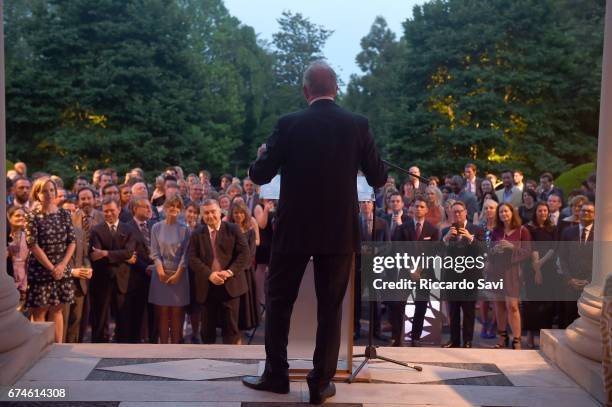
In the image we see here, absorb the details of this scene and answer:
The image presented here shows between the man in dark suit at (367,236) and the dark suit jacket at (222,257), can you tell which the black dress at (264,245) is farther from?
the dark suit jacket at (222,257)

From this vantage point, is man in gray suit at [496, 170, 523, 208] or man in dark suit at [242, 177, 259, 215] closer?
man in dark suit at [242, 177, 259, 215]

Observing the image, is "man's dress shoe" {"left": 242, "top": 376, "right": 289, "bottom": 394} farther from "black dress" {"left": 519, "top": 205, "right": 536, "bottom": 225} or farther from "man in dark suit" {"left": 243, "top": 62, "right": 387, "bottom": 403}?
"black dress" {"left": 519, "top": 205, "right": 536, "bottom": 225}

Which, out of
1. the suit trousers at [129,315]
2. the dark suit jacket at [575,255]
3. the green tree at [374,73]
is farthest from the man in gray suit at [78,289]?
the green tree at [374,73]

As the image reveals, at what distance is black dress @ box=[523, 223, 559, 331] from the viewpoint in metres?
11.0

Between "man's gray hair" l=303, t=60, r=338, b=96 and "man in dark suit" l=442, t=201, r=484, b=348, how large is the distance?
16.9 feet

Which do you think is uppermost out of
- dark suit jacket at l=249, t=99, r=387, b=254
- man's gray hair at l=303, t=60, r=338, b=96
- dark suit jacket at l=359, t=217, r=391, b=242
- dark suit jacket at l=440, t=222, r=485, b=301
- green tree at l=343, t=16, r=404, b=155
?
green tree at l=343, t=16, r=404, b=155

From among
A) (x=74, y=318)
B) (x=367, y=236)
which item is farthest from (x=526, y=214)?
(x=74, y=318)

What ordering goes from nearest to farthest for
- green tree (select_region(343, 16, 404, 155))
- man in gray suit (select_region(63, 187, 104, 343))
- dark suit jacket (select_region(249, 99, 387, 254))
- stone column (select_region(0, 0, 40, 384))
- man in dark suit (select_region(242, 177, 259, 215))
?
dark suit jacket (select_region(249, 99, 387, 254)) < stone column (select_region(0, 0, 40, 384)) < man in gray suit (select_region(63, 187, 104, 343)) < man in dark suit (select_region(242, 177, 259, 215)) < green tree (select_region(343, 16, 404, 155))

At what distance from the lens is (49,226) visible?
8656 mm

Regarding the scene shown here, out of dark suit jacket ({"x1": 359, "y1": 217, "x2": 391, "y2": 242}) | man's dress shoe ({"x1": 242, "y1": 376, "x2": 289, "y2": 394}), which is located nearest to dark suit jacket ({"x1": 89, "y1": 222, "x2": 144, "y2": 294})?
dark suit jacket ({"x1": 359, "y1": 217, "x2": 391, "y2": 242})

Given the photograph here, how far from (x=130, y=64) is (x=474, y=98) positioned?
13396 mm

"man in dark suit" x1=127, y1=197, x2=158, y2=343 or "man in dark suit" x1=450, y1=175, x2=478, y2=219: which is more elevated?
"man in dark suit" x1=450, y1=175, x2=478, y2=219

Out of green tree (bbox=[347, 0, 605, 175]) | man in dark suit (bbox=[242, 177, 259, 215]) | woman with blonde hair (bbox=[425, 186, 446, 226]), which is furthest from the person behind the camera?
green tree (bbox=[347, 0, 605, 175])

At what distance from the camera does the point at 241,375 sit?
255 inches
